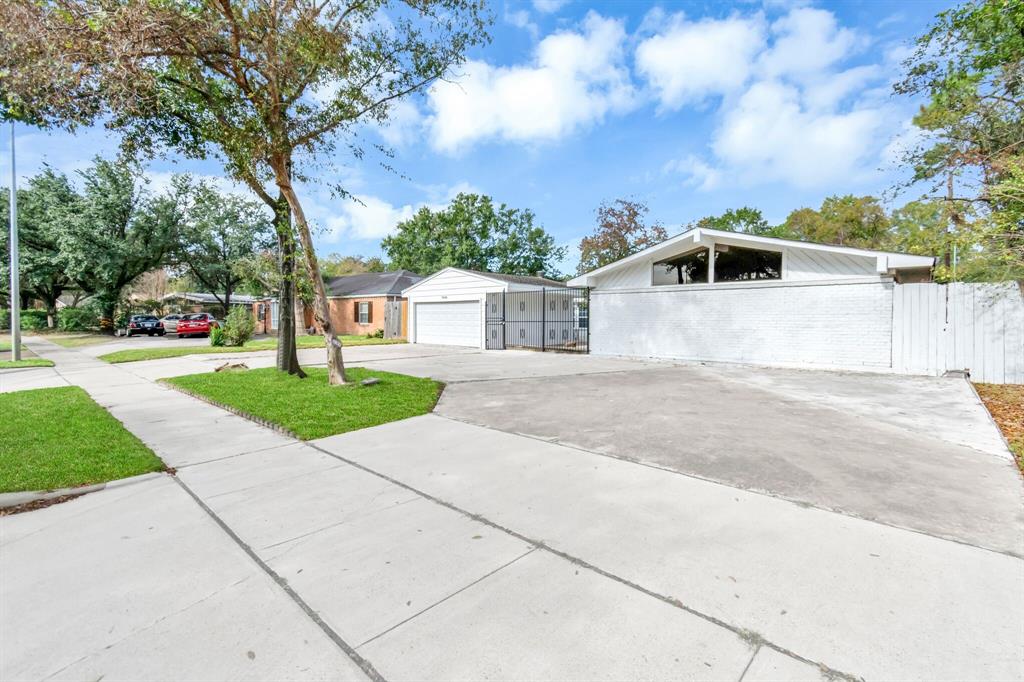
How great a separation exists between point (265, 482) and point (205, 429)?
8.21 ft

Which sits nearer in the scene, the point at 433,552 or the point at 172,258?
the point at 433,552

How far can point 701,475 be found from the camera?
12.7 ft

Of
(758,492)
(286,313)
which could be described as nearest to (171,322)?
(286,313)

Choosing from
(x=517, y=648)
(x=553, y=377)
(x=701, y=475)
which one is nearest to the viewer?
(x=517, y=648)

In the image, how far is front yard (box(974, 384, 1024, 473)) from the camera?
486 cm

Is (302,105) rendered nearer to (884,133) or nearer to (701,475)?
(701,475)

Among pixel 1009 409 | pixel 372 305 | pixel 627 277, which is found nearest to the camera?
pixel 1009 409

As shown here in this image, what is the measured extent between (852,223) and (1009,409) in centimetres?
2600

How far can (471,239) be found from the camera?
33.7 m

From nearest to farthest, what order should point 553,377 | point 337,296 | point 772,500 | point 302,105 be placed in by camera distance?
1. point 772,500
2. point 302,105
3. point 553,377
4. point 337,296

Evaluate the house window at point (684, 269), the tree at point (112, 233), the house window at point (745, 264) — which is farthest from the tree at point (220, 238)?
the house window at point (745, 264)

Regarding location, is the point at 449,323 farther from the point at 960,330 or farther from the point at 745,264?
the point at 960,330

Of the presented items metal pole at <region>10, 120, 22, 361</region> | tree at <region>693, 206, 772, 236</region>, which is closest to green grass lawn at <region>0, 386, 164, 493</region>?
metal pole at <region>10, 120, 22, 361</region>

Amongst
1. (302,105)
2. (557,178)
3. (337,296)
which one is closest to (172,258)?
(337,296)
